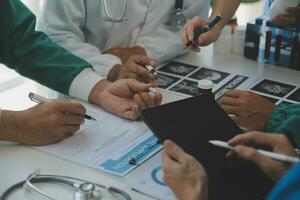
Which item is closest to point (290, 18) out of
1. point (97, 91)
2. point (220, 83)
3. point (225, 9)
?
point (225, 9)

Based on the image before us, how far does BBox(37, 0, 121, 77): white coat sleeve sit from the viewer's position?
1540 mm

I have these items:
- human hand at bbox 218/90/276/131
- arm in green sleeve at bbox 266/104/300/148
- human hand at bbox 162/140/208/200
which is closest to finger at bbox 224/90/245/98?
human hand at bbox 218/90/276/131

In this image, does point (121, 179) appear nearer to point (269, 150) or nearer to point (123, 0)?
point (269, 150)

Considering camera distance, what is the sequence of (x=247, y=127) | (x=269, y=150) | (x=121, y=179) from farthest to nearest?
(x=247, y=127) → (x=121, y=179) → (x=269, y=150)

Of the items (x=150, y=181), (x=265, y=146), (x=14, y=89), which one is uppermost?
(x=265, y=146)

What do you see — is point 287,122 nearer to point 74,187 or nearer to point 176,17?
point 74,187

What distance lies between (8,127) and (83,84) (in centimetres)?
30

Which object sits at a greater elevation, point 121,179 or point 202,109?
point 202,109

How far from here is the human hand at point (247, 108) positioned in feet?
4.29

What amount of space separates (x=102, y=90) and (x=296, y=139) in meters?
0.56

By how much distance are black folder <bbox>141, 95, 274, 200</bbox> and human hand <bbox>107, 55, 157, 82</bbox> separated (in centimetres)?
35

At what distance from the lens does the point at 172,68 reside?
1.66 m

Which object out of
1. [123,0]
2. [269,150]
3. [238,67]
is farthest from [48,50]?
[269,150]

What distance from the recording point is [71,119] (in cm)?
121
